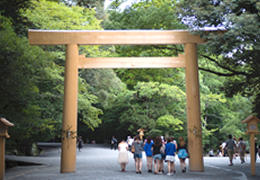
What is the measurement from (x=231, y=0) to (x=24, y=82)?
738 centimetres

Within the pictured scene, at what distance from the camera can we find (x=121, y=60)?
455 inches

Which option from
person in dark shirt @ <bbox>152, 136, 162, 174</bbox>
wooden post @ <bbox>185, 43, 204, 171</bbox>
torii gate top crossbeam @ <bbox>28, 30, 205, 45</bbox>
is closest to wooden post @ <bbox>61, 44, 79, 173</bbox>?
torii gate top crossbeam @ <bbox>28, 30, 205, 45</bbox>

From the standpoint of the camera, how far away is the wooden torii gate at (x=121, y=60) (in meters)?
11.3

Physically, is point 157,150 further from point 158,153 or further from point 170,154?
point 170,154

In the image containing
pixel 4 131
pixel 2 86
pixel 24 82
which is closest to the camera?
pixel 4 131

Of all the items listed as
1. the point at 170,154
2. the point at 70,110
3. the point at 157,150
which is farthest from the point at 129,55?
the point at 170,154

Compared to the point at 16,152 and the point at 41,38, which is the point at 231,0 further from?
the point at 16,152

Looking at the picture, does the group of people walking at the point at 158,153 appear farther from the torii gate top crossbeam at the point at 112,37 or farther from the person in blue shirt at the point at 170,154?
the torii gate top crossbeam at the point at 112,37

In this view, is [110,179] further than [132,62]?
No

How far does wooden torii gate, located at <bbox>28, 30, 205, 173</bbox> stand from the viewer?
37.2ft

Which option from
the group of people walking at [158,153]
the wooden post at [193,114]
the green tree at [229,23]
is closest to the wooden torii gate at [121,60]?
the wooden post at [193,114]

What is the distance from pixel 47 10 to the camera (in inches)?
805

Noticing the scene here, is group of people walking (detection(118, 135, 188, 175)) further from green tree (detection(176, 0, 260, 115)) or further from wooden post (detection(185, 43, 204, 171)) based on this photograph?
green tree (detection(176, 0, 260, 115))

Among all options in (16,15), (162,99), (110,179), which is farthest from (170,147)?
(162,99)
